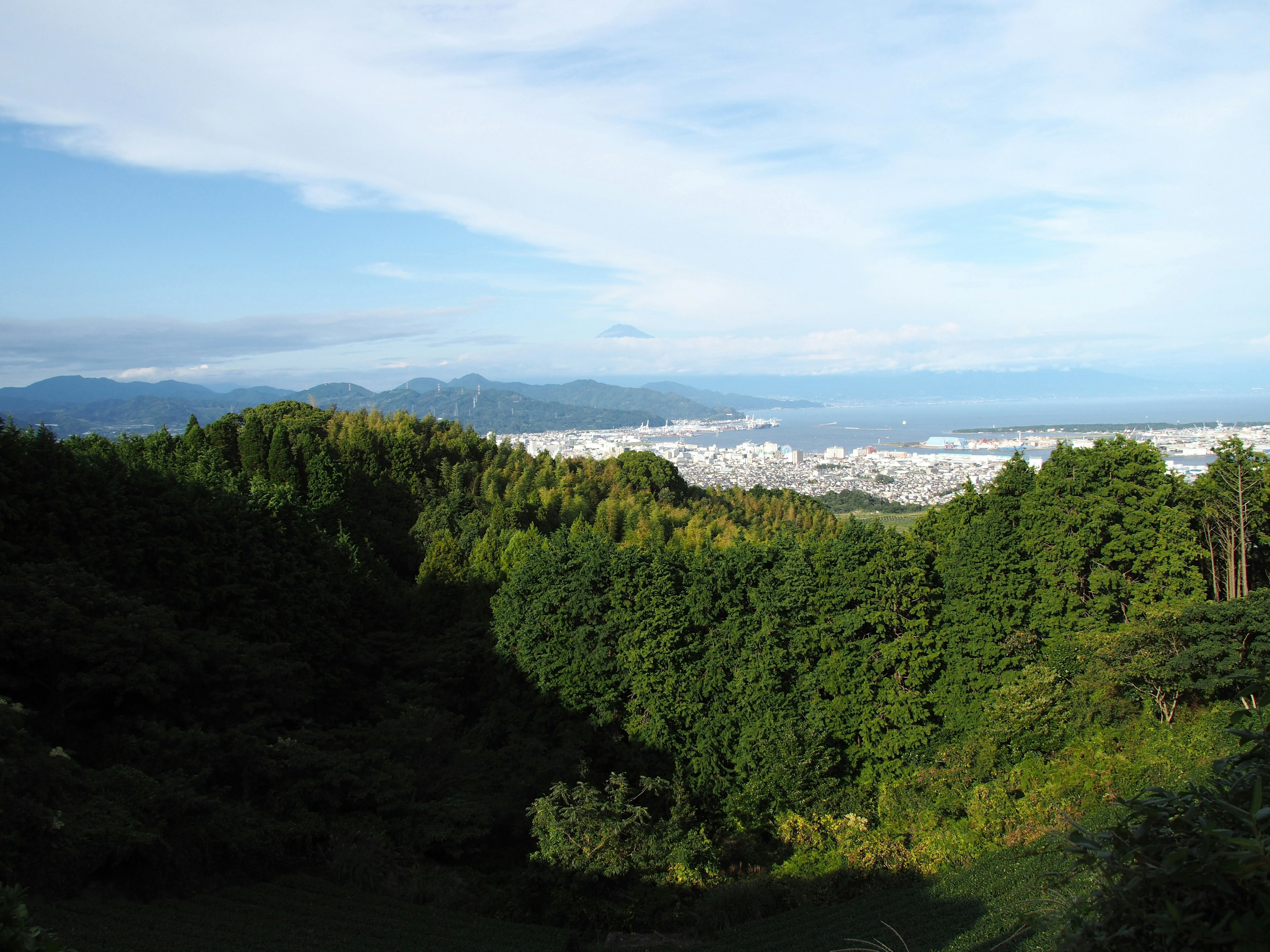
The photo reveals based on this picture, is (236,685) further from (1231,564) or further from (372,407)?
(372,407)

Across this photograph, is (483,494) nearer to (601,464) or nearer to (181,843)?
(601,464)

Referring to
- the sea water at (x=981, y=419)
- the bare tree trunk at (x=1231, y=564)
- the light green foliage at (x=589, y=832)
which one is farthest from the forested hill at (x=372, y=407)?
the bare tree trunk at (x=1231, y=564)

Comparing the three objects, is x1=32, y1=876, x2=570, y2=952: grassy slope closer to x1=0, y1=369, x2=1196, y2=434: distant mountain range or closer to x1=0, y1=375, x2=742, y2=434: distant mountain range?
x1=0, y1=369, x2=1196, y2=434: distant mountain range

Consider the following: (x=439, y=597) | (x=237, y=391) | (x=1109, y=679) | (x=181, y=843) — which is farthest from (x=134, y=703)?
(x=237, y=391)

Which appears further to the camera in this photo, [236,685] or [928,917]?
[236,685]

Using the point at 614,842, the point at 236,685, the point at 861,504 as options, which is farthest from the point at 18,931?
the point at 861,504

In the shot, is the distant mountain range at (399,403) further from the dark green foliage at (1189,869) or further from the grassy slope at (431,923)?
the dark green foliage at (1189,869)
